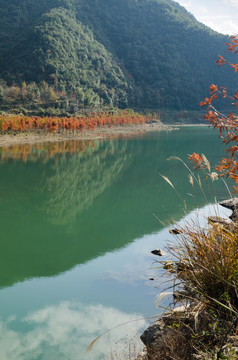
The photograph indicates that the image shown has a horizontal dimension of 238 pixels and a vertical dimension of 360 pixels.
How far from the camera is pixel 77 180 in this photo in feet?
68.0

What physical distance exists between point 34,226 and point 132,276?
5.38 metres

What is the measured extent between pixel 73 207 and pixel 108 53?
118581 millimetres

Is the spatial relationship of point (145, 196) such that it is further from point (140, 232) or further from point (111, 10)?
point (111, 10)

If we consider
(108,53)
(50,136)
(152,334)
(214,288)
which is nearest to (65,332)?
(152,334)

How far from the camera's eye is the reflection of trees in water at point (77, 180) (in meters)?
14.6

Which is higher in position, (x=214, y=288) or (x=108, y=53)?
(x=108, y=53)

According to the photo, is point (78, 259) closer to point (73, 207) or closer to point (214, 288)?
point (73, 207)

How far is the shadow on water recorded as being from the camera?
935cm

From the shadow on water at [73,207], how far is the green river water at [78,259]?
0.04 meters

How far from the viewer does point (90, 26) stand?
12975cm

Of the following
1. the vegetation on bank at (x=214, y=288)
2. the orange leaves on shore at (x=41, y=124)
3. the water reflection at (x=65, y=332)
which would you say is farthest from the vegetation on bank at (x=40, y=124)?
the vegetation on bank at (x=214, y=288)

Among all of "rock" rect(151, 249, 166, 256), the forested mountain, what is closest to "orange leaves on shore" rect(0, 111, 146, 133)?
the forested mountain

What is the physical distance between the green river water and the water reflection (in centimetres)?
2

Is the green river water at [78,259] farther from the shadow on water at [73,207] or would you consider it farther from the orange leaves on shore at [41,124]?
the orange leaves on shore at [41,124]
